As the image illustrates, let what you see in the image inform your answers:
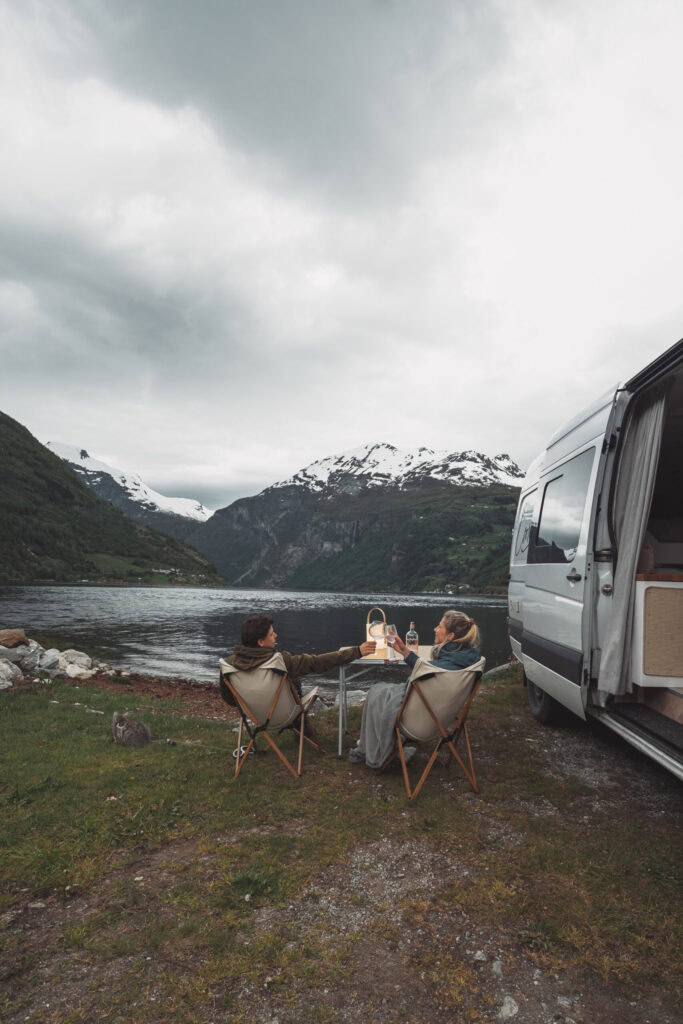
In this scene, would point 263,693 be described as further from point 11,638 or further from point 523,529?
point 11,638

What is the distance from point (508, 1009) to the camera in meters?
2.67

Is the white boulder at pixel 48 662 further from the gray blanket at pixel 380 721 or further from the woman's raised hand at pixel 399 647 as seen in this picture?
the woman's raised hand at pixel 399 647

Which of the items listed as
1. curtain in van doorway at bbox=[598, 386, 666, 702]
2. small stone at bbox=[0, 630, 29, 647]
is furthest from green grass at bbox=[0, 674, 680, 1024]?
small stone at bbox=[0, 630, 29, 647]

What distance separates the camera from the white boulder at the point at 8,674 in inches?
430

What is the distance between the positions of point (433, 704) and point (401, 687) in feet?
2.28

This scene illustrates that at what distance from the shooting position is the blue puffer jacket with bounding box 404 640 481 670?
18.1 feet

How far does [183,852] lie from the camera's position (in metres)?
4.26

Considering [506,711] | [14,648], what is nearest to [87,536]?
[14,648]

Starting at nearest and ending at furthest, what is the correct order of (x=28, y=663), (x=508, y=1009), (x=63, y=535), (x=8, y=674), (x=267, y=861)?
(x=508, y=1009) → (x=267, y=861) → (x=8, y=674) → (x=28, y=663) → (x=63, y=535)

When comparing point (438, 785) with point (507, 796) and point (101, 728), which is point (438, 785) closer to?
point (507, 796)

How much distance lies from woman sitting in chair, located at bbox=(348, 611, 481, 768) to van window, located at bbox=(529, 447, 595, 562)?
1382mm

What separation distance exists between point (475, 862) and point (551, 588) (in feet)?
10.2

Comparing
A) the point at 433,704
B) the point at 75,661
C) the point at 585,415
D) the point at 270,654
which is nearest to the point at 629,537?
the point at 585,415

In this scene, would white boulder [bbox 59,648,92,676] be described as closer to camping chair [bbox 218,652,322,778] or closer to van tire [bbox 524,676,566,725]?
camping chair [bbox 218,652,322,778]
